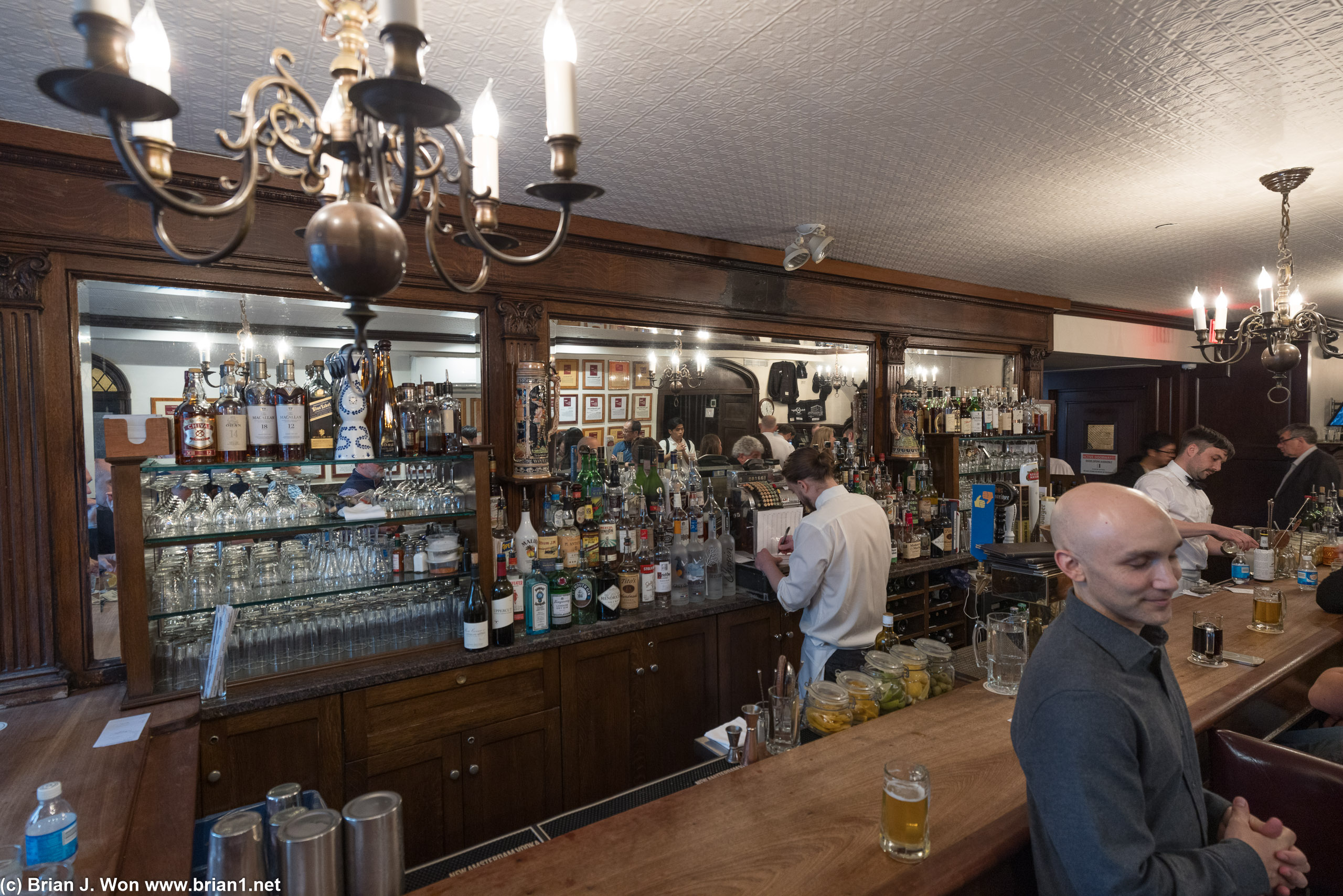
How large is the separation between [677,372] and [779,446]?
987 mm

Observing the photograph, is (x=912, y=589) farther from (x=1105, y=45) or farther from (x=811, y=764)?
(x=1105, y=45)

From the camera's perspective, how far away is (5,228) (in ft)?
7.49

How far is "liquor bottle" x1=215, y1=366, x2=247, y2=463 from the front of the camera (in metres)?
2.50

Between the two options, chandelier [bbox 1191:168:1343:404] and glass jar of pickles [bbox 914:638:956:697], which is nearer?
glass jar of pickles [bbox 914:638:956:697]

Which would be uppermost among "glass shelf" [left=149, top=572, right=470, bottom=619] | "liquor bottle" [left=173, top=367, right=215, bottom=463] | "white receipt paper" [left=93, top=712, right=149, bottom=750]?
"liquor bottle" [left=173, top=367, right=215, bottom=463]

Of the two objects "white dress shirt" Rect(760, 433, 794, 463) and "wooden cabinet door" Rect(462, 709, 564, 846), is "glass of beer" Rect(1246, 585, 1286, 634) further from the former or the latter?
"wooden cabinet door" Rect(462, 709, 564, 846)

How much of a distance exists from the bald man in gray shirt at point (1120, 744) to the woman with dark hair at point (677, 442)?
8.87 feet

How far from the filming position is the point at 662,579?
3.57 metres

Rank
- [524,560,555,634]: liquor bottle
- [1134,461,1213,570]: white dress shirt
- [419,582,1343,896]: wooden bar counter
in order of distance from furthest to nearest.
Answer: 1. [1134,461,1213,570]: white dress shirt
2. [524,560,555,634]: liquor bottle
3. [419,582,1343,896]: wooden bar counter

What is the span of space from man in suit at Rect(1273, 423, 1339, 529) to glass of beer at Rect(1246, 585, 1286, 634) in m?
3.87

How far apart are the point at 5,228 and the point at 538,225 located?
1.94 m

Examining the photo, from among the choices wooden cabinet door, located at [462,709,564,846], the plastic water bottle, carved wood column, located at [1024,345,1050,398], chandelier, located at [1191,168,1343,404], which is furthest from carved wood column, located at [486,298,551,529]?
carved wood column, located at [1024,345,1050,398]

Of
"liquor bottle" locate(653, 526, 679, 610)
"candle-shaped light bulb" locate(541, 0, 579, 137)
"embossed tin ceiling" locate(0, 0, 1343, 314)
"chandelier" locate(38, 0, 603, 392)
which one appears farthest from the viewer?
"liquor bottle" locate(653, 526, 679, 610)

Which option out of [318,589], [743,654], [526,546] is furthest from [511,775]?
[743,654]
